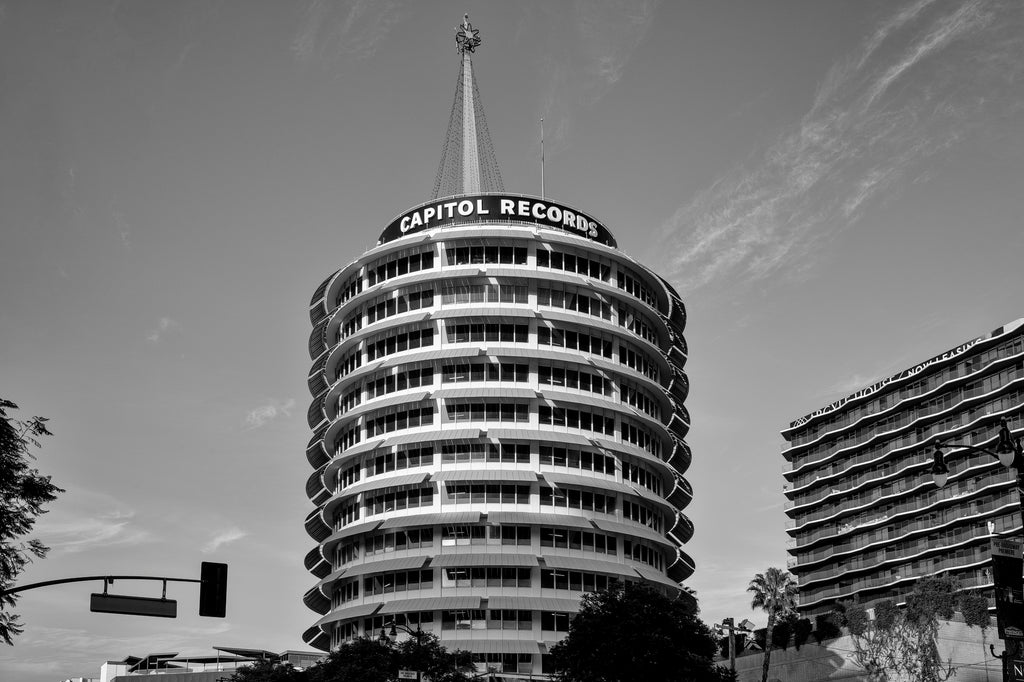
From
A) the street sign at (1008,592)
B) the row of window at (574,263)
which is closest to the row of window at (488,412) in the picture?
the row of window at (574,263)

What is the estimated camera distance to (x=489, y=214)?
116375 mm

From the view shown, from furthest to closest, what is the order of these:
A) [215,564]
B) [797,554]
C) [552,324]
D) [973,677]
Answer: [797,554] < [552,324] < [973,677] < [215,564]

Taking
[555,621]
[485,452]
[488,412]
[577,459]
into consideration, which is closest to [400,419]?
[488,412]

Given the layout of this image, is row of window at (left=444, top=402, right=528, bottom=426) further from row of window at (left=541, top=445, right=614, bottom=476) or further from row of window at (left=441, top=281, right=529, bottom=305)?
row of window at (left=441, top=281, right=529, bottom=305)

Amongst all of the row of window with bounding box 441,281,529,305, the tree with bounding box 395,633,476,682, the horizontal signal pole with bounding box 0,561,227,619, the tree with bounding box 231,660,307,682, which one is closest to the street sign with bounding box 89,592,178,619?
the horizontal signal pole with bounding box 0,561,227,619

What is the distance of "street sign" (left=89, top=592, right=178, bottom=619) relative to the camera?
39.2 metres

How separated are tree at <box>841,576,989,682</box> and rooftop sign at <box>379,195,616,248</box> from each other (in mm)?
44647

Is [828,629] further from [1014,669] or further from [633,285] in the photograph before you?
[1014,669]

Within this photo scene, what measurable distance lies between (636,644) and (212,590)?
43.3 meters

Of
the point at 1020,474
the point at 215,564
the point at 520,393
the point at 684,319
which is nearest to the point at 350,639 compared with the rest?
the point at 520,393

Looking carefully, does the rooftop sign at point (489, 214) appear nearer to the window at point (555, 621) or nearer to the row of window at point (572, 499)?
the row of window at point (572, 499)

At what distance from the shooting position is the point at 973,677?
101 meters

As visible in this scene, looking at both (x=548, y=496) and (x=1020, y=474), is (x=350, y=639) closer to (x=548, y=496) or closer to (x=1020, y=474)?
(x=548, y=496)

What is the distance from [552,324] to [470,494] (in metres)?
17.7
